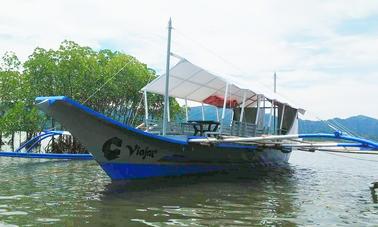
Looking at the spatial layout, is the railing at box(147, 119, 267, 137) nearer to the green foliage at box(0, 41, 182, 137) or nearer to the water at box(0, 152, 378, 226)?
the water at box(0, 152, 378, 226)

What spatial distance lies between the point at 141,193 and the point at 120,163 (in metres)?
2.02

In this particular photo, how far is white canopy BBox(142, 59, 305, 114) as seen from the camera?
14875mm

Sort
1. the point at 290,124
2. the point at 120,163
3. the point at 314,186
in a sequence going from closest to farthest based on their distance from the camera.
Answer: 1. the point at 120,163
2. the point at 314,186
3. the point at 290,124

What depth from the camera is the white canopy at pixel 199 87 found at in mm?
14875

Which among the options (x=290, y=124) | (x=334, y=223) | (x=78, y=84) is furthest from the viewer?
(x=78, y=84)

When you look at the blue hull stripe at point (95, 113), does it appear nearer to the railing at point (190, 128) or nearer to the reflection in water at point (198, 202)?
the reflection in water at point (198, 202)

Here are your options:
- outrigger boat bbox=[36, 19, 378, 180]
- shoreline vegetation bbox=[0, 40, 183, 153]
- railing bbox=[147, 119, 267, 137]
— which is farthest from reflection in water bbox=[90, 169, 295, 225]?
shoreline vegetation bbox=[0, 40, 183, 153]

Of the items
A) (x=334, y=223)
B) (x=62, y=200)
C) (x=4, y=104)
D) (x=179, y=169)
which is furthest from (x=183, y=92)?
(x=4, y=104)

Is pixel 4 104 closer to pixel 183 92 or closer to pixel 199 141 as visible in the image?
pixel 183 92

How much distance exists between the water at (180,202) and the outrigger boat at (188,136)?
702 millimetres

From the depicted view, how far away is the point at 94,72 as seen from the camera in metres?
29.3

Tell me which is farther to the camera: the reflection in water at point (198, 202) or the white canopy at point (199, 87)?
the white canopy at point (199, 87)

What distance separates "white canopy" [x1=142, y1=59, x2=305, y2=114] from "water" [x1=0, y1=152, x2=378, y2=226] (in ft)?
12.5

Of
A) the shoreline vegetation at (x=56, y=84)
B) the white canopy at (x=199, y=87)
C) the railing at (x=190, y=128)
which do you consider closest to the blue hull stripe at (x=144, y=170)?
the railing at (x=190, y=128)
